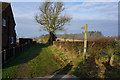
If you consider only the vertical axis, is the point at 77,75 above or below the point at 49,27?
below

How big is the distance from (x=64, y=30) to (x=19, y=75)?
2552 centimetres

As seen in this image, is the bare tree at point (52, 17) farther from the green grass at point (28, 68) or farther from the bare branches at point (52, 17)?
the green grass at point (28, 68)

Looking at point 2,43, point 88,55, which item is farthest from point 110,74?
point 2,43

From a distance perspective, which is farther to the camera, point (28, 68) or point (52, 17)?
point (52, 17)

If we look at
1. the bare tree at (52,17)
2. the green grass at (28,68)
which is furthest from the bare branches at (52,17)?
the green grass at (28,68)

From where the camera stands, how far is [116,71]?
611cm

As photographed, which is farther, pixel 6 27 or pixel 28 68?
pixel 6 27

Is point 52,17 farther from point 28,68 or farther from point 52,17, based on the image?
point 28,68

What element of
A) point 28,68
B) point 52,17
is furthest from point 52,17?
point 28,68

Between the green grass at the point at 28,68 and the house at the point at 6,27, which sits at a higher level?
the house at the point at 6,27

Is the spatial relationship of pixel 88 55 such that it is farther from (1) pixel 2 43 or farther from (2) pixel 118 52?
(1) pixel 2 43

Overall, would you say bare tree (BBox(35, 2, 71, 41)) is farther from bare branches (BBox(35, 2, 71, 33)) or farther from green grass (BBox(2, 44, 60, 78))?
green grass (BBox(2, 44, 60, 78))

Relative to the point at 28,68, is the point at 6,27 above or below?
above

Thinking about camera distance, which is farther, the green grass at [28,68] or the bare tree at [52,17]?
the bare tree at [52,17]
